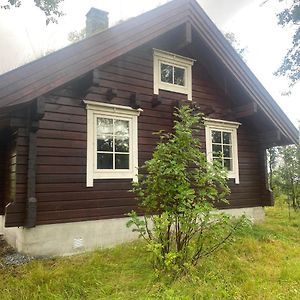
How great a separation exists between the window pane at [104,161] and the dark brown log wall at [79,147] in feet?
1.09

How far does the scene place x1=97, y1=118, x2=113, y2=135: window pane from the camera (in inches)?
268

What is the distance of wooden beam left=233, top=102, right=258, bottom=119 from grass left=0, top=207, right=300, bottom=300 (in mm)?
4005

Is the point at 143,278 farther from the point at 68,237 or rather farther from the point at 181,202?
the point at 68,237

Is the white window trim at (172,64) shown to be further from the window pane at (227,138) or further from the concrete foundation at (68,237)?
the concrete foundation at (68,237)

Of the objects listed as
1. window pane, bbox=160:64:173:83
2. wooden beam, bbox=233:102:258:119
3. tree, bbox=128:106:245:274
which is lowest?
tree, bbox=128:106:245:274

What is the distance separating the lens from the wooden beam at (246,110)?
8.66 m

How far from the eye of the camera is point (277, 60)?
51.0 ft

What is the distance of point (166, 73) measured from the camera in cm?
821

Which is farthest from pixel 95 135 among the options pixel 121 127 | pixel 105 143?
pixel 121 127

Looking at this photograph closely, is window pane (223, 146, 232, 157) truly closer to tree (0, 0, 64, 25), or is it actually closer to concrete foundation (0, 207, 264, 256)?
concrete foundation (0, 207, 264, 256)

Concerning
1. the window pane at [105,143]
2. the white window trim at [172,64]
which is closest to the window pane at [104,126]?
the window pane at [105,143]

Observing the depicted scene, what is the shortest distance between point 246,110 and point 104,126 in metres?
4.32

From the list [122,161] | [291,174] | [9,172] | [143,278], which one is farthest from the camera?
[291,174]

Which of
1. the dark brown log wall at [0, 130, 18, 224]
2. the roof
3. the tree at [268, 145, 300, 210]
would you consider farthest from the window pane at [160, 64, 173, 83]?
the tree at [268, 145, 300, 210]
